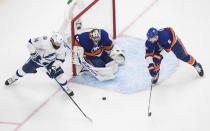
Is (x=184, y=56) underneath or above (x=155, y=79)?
above

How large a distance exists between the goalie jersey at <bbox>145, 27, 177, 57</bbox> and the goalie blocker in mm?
520

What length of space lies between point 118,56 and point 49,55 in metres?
0.90

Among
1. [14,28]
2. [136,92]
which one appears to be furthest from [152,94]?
[14,28]

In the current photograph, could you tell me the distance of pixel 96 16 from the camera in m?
4.29

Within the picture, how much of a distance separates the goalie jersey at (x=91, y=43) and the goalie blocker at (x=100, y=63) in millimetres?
60

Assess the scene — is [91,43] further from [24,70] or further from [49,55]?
[24,70]

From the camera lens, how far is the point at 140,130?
3600 mm

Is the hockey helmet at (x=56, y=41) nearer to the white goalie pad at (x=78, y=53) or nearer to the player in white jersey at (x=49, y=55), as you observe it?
the player in white jersey at (x=49, y=55)

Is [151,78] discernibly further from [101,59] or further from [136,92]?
[101,59]

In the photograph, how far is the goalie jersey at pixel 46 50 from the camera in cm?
364

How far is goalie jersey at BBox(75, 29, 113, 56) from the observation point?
13.2ft

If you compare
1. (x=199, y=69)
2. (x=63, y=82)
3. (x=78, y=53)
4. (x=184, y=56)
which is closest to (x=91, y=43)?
(x=78, y=53)

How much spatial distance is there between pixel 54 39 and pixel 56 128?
36.6 inches

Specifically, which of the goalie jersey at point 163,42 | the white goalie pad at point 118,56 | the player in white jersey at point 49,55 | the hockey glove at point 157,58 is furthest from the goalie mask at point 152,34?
the player in white jersey at point 49,55
